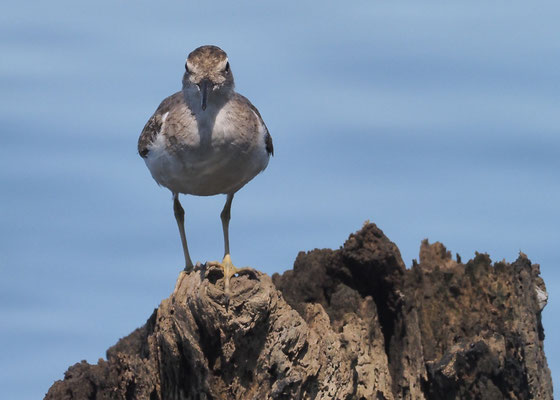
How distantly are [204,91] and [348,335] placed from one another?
761 centimetres

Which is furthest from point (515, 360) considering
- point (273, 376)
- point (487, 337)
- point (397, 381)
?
point (273, 376)

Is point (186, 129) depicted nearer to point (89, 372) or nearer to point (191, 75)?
point (191, 75)

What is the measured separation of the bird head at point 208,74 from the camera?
15750 mm

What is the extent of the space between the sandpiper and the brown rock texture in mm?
1029

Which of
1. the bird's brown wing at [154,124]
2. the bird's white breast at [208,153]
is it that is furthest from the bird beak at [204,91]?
the bird's brown wing at [154,124]

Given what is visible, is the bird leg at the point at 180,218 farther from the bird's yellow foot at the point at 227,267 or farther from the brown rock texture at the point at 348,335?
the bird's yellow foot at the point at 227,267

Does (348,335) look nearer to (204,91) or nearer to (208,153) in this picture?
(208,153)

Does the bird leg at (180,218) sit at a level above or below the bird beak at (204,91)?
below

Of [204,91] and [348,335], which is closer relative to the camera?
[204,91]

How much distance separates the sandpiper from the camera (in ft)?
52.1

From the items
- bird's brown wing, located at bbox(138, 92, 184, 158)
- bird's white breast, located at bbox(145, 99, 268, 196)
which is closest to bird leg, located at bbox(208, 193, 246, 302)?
bird's white breast, located at bbox(145, 99, 268, 196)

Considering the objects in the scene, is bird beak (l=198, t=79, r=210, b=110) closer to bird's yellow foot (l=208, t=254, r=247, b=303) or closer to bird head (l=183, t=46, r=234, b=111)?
bird head (l=183, t=46, r=234, b=111)

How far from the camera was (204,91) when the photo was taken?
15.5m

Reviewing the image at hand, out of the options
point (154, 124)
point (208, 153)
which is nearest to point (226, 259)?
point (208, 153)
